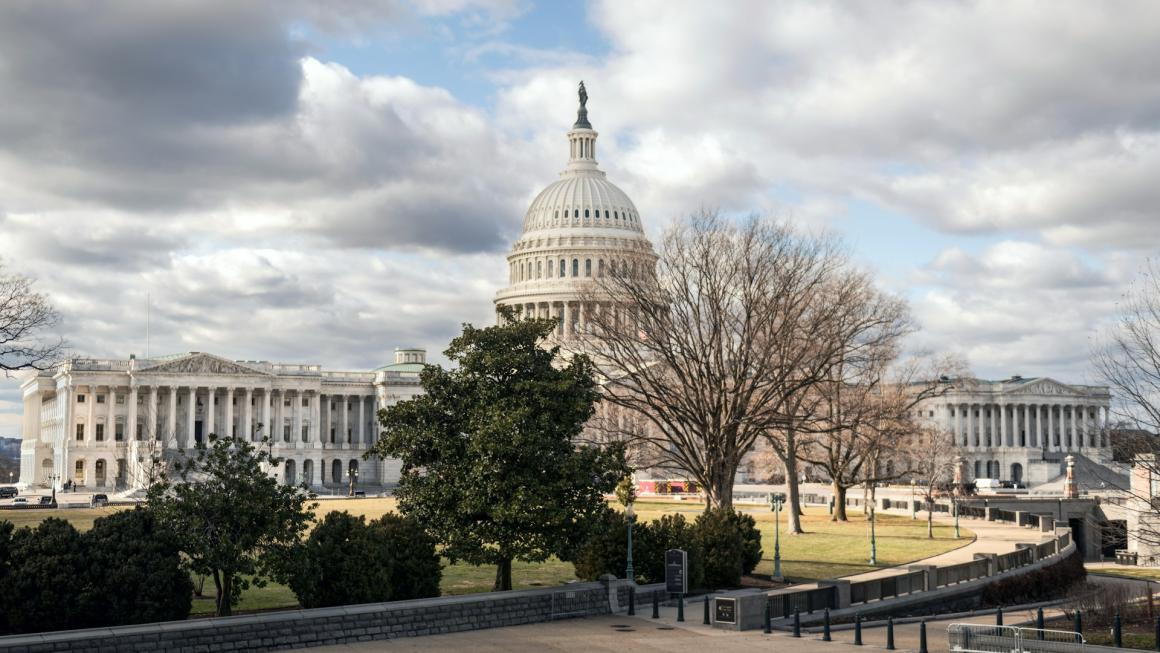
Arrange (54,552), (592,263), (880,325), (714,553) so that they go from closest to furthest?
(54,552)
(714,553)
(880,325)
(592,263)

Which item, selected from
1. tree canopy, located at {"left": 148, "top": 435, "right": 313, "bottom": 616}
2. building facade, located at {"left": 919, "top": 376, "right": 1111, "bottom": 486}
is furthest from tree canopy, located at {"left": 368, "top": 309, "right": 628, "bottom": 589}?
building facade, located at {"left": 919, "top": 376, "right": 1111, "bottom": 486}

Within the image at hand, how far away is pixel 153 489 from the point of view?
30.0 m

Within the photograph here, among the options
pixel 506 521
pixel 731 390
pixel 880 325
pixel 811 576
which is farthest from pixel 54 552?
pixel 880 325

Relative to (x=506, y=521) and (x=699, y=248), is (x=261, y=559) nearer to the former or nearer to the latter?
(x=506, y=521)

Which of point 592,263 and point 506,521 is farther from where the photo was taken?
point 592,263

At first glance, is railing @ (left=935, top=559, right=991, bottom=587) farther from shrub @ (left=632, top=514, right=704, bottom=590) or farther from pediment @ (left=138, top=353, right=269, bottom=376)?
pediment @ (left=138, top=353, right=269, bottom=376)

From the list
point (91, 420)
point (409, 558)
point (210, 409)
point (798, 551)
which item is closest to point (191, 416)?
point (210, 409)

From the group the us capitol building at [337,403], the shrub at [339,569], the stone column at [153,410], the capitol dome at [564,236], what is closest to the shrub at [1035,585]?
the shrub at [339,569]

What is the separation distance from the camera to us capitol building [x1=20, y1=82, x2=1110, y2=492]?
143 m

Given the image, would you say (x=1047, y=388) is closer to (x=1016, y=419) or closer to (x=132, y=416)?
(x=1016, y=419)

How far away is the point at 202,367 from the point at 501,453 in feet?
402

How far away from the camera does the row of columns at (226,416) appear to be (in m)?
143

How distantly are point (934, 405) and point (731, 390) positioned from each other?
13411 cm

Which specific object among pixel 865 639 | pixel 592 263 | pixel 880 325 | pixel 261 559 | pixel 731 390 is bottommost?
pixel 865 639
